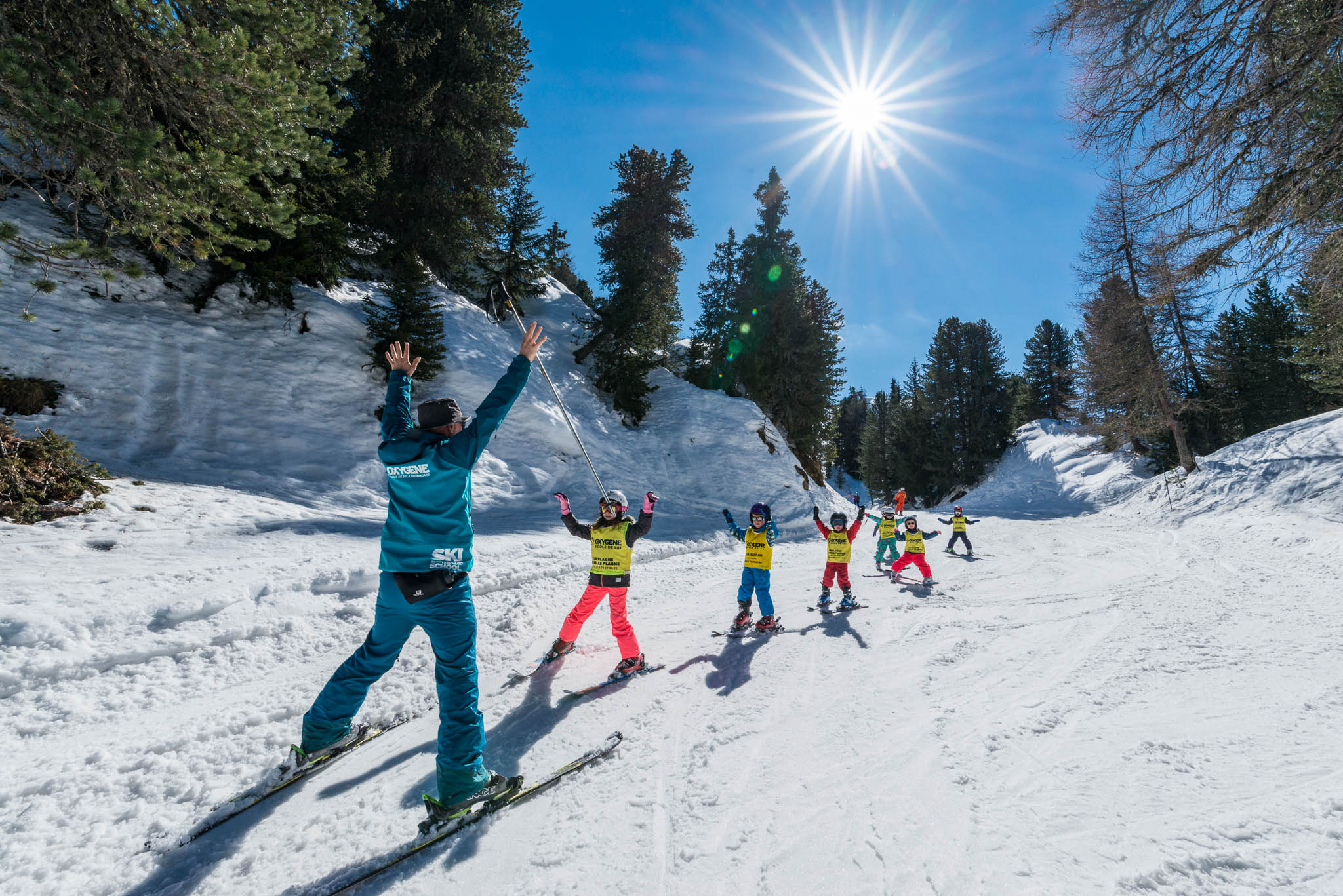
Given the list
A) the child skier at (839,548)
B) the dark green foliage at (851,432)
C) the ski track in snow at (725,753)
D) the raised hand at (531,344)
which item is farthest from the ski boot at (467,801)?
the dark green foliage at (851,432)

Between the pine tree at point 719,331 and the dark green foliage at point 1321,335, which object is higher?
the pine tree at point 719,331

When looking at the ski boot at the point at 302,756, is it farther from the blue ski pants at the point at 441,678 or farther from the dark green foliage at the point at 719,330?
the dark green foliage at the point at 719,330

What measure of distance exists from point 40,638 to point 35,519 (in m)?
3.24

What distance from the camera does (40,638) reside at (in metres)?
4.05

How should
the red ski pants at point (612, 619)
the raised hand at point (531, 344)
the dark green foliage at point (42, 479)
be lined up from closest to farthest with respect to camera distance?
1. the raised hand at point (531, 344)
2. the red ski pants at point (612, 619)
3. the dark green foliage at point (42, 479)

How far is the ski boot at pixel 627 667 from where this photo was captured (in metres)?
4.81

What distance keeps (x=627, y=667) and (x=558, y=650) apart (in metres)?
0.88

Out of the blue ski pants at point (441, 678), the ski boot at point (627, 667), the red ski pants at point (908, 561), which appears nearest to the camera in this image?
the blue ski pants at point (441, 678)

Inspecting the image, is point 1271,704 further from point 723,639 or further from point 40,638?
point 40,638

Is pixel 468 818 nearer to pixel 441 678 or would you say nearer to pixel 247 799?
pixel 441 678

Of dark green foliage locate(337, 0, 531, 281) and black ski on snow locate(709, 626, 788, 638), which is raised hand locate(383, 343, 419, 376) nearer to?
black ski on snow locate(709, 626, 788, 638)

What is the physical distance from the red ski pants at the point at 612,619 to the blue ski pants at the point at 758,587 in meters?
2.08

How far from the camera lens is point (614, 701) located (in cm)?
436

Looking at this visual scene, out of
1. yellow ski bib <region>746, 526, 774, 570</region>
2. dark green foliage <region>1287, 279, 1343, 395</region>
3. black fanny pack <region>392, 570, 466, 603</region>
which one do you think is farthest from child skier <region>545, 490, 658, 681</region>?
dark green foliage <region>1287, 279, 1343, 395</region>
